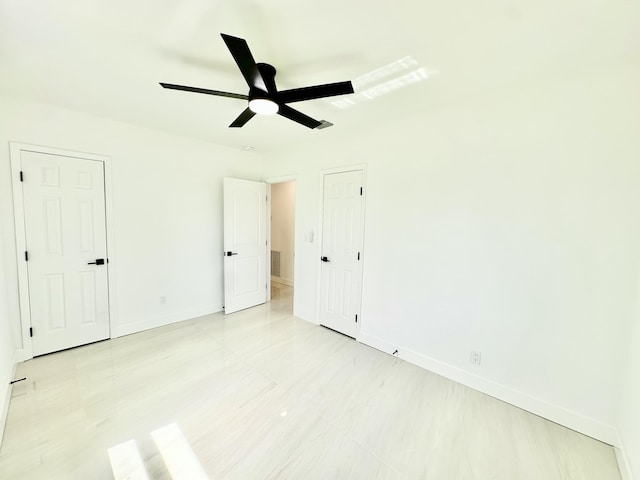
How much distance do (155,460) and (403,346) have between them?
86.8 inches

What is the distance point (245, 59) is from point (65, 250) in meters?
2.86

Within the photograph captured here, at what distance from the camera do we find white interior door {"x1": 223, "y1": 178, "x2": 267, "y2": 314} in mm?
3789

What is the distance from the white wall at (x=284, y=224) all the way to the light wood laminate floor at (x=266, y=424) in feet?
9.71

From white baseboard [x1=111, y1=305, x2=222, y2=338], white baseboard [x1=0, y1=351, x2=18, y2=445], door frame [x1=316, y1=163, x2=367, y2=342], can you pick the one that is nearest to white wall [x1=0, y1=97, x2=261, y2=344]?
white baseboard [x1=111, y1=305, x2=222, y2=338]

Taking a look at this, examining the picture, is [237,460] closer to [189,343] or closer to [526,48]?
[189,343]

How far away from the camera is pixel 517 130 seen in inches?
78.4

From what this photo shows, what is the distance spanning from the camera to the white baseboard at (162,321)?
307 cm

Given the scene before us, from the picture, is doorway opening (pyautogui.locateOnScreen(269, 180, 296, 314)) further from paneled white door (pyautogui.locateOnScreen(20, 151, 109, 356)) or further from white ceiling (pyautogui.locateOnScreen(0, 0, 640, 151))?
white ceiling (pyautogui.locateOnScreen(0, 0, 640, 151))

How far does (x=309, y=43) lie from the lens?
1.55m

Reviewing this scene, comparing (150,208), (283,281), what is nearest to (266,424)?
(150,208)

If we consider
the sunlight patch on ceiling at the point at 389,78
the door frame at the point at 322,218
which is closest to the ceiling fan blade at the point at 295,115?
the sunlight patch on ceiling at the point at 389,78

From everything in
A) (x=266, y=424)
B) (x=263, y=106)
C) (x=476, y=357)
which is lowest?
(x=266, y=424)

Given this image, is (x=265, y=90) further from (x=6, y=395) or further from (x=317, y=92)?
(x=6, y=395)

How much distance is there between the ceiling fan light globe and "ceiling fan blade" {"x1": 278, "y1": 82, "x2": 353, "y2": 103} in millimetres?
69
